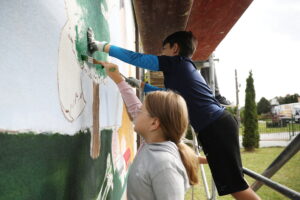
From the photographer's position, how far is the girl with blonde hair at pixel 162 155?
0.93 m

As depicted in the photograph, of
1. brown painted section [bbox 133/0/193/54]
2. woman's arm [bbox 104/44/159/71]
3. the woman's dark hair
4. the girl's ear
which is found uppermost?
brown painted section [bbox 133/0/193/54]

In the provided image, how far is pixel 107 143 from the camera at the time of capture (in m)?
1.44

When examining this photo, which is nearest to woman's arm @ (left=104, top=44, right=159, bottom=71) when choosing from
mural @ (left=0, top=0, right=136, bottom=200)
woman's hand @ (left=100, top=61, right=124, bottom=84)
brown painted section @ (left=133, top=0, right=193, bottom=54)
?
woman's hand @ (left=100, top=61, right=124, bottom=84)

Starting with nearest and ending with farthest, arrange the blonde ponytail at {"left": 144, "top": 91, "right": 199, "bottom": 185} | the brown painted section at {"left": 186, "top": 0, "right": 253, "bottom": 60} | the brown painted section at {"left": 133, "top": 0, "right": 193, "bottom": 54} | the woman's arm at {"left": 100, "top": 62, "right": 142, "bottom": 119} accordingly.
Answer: the blonde ponytail at {"left": 144, "top": 91, "right": 199, "bottom": 185}, the woman's arm at {"left": 100, "top": 62, "right": 142, "bottom": 119}, the brown painted section at {"left": 133, "top": 0, "right": 193, "bottom": 54}, the brown painted section at {"left": 186, "top": 0, "right": 253, "bottom": 60}

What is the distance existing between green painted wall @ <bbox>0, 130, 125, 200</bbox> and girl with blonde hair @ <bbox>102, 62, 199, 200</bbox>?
206mm

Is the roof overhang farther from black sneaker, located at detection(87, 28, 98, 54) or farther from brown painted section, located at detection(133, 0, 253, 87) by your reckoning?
black sneaker, located at detection(87, 28, 98, 54)

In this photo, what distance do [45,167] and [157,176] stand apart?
444 millimetres

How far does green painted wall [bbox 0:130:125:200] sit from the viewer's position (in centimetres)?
45

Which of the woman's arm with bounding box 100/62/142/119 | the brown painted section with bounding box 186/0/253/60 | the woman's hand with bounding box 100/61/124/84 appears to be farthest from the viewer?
the brown painted section with bounding box 186/0/253/60

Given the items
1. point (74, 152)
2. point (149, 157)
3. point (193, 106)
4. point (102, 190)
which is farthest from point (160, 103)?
point (193, 106)

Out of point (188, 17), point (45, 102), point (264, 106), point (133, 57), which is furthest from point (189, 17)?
point (264, 106)

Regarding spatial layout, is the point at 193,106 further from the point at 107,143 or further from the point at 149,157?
the point at 149,157

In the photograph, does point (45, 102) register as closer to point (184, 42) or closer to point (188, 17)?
point (184, 42)

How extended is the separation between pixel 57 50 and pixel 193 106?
114 cm
